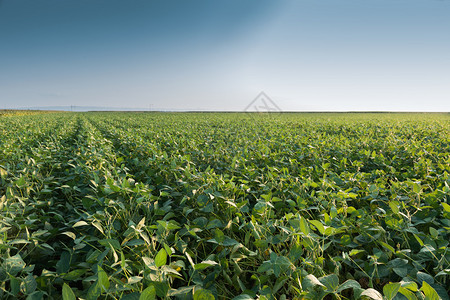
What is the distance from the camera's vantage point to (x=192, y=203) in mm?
2682

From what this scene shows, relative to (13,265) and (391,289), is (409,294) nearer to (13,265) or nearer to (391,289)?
(391,289)

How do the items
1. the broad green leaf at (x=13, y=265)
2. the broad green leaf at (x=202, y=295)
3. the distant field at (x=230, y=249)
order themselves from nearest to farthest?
the broad green leaf at (x=202, y=295)
the distant field at (x=230, y=249)
the broad green leaf at (x=13, y=265)

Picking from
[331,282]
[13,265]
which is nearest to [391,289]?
[331,282]

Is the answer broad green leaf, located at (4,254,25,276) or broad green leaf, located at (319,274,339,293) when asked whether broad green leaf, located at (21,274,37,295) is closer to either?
broad green leaf, located at (4,254,25,276)

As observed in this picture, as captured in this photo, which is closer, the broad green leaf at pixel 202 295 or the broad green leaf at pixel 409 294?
the broad green leaf at pixel 409 294

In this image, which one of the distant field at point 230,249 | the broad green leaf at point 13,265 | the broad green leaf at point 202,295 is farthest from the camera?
the broad green leaf at point 13,265

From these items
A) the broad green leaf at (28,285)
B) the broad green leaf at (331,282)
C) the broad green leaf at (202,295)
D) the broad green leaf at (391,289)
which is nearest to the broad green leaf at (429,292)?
the broad green leaf at (391,289)

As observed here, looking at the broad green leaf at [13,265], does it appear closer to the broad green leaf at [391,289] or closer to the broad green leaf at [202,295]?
the broad green leaf at [202,295]

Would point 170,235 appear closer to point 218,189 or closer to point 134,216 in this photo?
point 134,216

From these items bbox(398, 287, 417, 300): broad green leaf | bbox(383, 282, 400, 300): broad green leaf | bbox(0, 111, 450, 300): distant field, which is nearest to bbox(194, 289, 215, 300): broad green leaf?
bbox(0, 111, 450, 300): distant field

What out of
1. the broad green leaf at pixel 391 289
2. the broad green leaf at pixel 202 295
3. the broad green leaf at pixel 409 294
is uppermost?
the broad green leaf at pixel 391 289

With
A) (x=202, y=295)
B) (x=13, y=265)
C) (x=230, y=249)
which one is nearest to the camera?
(x=202, y=295)

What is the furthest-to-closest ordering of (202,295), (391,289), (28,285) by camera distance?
(28,285) < (202,295) < (391,289)

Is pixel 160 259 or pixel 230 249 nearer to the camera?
pixel 160 259
